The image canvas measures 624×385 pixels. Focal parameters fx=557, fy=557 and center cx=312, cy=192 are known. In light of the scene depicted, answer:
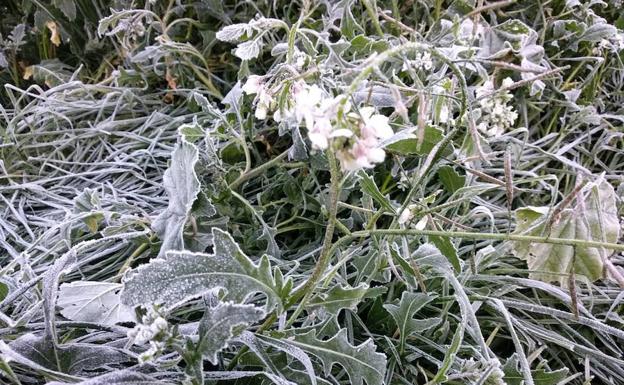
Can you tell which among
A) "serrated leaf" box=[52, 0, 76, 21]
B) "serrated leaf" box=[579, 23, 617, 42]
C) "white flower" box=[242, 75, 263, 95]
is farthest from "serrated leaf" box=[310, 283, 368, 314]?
"serrated leaf" box=[52, 0, 76, 21]

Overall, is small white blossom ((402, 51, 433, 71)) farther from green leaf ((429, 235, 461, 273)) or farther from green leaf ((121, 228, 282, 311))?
green leaf ((121, 228, 282, 311))

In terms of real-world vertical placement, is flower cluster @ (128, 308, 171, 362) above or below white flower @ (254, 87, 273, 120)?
below

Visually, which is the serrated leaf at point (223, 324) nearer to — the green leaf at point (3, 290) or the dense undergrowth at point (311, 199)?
the dense undergrowth at point (311, 199)

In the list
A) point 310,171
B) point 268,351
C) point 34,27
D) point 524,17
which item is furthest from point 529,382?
point 34,27

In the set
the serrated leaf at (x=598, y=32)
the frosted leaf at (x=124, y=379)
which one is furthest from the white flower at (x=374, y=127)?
the serrated leaf at (x=598, y=32)

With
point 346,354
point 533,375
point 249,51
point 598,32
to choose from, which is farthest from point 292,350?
point 598,32

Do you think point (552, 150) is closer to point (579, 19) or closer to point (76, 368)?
point (579, 19)

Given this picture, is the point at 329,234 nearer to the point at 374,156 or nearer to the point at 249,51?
the point at 374,156
